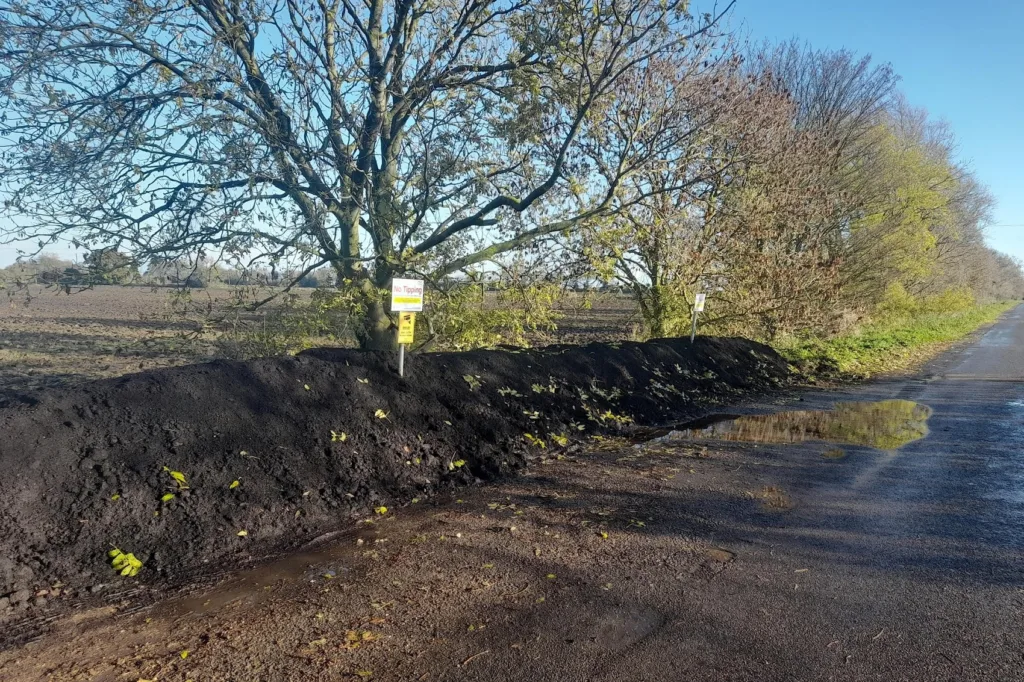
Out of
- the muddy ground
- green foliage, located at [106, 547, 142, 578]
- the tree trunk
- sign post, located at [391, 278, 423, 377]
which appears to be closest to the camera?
the muddy ground

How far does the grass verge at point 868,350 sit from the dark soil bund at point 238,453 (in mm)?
10033

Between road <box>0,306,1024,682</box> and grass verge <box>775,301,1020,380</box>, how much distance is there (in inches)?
417

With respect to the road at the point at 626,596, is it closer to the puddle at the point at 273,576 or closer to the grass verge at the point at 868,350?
the puddle at the point at 273,576

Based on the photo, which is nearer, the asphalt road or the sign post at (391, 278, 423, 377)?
the asphalt road

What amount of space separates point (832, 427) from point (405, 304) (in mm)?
6364

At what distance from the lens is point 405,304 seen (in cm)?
718

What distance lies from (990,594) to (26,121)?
10970 mm

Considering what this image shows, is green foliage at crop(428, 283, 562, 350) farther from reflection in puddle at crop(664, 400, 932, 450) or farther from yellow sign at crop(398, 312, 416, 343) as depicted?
reflection in puddle at crop(664, 400, 932, 450)

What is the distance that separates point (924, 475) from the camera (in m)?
6.78

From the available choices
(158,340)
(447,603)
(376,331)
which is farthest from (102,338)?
(447,603)

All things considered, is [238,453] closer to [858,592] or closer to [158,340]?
[858,592]

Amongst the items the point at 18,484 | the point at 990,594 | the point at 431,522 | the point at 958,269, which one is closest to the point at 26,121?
the point at 18,484

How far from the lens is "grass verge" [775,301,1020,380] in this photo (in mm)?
16641

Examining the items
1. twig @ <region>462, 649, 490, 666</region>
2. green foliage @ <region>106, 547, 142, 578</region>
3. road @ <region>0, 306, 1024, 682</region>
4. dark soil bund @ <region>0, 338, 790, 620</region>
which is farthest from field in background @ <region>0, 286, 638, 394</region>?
twig @ <region>462, 649, 490, 666</region>
